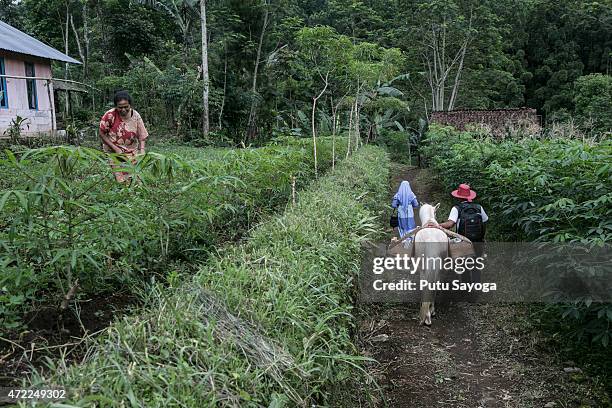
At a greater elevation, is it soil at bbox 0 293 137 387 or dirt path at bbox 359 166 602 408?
soil at bbox 0 293 137 387

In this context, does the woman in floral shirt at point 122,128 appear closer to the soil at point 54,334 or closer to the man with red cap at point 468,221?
the soil at point 54,334

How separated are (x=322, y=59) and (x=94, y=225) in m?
10.2

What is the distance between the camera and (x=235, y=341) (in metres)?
2.22

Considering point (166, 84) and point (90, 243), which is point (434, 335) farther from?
point (166, 84)

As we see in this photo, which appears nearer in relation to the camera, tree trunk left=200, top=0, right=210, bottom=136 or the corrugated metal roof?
the corrugated metal roof

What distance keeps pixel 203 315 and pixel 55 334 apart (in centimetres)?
85

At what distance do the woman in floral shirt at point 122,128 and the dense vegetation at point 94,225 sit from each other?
4.24ft

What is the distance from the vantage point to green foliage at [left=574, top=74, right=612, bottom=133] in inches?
1007

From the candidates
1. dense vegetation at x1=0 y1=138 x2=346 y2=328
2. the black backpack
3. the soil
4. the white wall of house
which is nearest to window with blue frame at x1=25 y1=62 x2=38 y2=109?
the white wall of house

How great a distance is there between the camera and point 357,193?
7.45m

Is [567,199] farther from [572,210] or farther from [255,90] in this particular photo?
[255,90]

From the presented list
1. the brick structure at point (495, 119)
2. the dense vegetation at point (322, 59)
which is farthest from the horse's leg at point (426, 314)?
the brick structure at point (495, 119)

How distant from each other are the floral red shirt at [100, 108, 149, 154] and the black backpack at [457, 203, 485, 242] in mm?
4065

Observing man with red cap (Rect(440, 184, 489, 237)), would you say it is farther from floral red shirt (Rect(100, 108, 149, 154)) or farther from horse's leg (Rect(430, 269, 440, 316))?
floral red shirt (Rect(100, 108, 149, 154))
